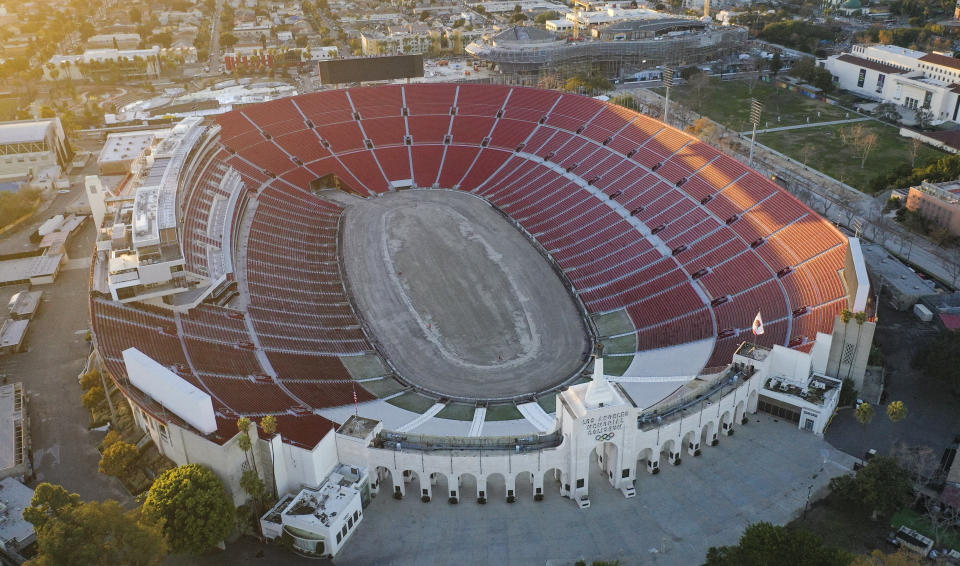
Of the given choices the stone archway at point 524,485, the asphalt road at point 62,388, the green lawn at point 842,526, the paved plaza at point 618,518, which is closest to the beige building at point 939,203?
the paved plaza at point 618,518

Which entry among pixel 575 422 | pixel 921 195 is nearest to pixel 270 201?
pixel 575 422

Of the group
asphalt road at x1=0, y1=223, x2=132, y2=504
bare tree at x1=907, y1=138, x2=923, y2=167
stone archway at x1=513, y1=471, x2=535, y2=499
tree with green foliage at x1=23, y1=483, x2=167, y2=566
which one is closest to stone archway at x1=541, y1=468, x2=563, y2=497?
stone archway at x1=513, y1=471, x2=535, y2=499

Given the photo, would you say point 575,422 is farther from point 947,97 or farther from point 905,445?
point 947,97

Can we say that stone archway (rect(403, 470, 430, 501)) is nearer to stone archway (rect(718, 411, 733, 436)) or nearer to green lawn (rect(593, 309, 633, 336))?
stone archway (rect(718, 411, 733, 436))

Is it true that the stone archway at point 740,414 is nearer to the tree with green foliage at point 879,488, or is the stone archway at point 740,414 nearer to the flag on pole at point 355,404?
the tree with green foliage at point 879,488

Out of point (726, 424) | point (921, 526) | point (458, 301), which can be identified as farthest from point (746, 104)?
point (921, 526)

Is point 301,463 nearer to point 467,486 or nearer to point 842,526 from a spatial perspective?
point 467,486
